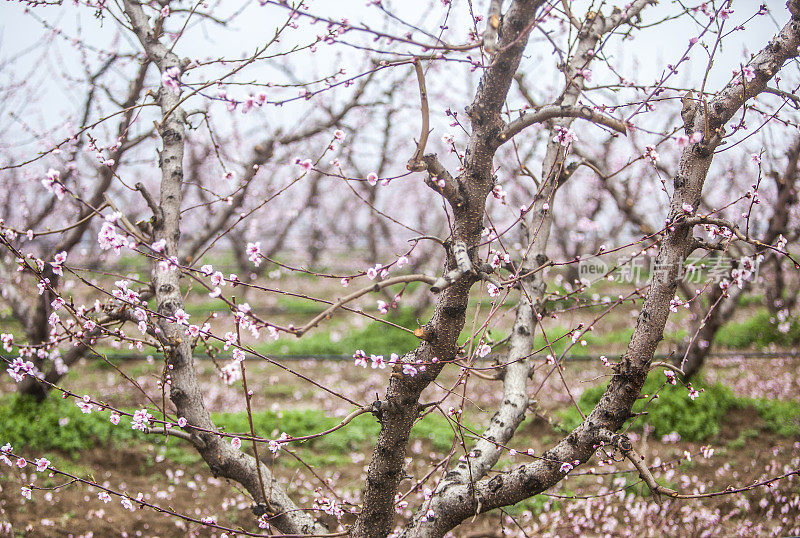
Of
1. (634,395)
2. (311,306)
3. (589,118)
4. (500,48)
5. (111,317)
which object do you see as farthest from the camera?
(311,306)

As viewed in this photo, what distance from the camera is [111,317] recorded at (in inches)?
110

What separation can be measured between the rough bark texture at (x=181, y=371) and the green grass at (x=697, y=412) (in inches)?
143

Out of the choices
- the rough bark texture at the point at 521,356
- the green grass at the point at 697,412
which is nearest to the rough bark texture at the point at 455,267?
the rough bark texture at the point at 521,356

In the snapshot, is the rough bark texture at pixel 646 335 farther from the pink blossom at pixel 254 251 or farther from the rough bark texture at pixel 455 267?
the pink blossom at pixel 254 251

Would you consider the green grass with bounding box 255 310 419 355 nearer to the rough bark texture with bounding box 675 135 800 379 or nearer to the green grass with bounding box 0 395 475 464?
the green grass with bounding box 0 395 475 464

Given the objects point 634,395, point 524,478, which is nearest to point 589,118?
point 634,395

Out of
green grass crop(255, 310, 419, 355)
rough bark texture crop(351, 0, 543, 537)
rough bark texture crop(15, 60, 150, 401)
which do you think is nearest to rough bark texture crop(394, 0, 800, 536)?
rough bark texture crop(351, 0, 543, 537)

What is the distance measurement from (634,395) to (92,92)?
5.89 meters

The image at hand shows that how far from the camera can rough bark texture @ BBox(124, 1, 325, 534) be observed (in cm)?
278

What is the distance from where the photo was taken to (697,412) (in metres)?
5.83

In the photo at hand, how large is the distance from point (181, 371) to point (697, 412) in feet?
18.1

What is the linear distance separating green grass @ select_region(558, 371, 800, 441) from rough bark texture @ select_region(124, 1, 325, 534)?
363cm

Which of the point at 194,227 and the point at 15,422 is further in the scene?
the point at 194,227

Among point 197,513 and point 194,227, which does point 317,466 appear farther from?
point 194,227
